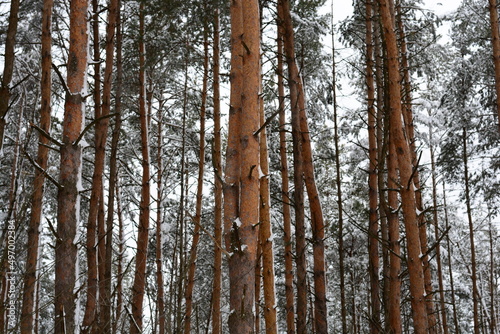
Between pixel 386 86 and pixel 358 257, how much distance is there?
13166mm

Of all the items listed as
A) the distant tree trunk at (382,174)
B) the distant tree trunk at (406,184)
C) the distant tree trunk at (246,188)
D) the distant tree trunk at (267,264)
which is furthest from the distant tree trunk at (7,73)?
the distant tree trunk at (406,184)

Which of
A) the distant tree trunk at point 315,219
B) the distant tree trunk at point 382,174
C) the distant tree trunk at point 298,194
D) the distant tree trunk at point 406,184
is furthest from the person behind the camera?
the distant tree trunk at point 298,194

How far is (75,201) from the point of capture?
13.6 ft

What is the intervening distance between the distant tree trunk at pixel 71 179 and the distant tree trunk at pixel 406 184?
3564 millimetres

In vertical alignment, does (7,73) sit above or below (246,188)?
above

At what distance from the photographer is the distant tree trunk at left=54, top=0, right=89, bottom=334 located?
12.4ft

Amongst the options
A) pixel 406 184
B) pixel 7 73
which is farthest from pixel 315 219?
pixel 7 73

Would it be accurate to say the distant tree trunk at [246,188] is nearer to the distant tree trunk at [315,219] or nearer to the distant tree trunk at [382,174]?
the distant tree trunk at [382,174]

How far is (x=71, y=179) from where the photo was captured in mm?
4129

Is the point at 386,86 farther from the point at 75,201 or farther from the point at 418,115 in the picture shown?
the point at 418,115

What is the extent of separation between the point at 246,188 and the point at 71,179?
1.67 m

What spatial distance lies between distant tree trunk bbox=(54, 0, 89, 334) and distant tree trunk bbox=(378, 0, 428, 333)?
3564mm

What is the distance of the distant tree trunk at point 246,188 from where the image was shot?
3602 millimetres

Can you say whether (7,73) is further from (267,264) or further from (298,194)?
(267,264)
